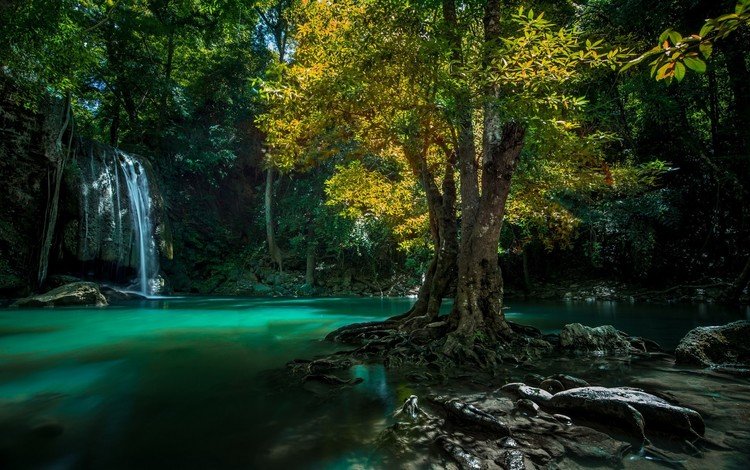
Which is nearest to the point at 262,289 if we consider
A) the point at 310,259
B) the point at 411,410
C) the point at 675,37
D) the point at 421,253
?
the point at 310,259

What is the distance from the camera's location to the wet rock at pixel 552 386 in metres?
4.77

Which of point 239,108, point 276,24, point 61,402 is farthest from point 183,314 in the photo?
point 276,24

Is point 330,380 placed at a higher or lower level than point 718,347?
lower

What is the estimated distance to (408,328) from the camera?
8453 mm

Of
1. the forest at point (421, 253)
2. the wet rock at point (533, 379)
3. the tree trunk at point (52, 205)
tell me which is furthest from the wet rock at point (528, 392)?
the tree trunk at point (52, 205)

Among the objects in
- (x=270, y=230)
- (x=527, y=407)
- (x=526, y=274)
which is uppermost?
(x=270, y=230)

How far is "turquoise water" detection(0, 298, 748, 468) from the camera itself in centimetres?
338

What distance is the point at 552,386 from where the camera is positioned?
487 cm

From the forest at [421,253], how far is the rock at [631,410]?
0.02 metres

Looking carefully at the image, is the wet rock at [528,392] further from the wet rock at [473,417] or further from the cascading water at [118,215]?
the cascading water at [118,215]

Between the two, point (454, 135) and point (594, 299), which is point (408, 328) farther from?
point (594, 299)

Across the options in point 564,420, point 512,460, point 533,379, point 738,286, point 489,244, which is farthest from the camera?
point 738,286

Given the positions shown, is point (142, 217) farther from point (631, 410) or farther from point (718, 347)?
point (718, 347)

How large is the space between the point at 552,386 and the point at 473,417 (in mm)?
1608
